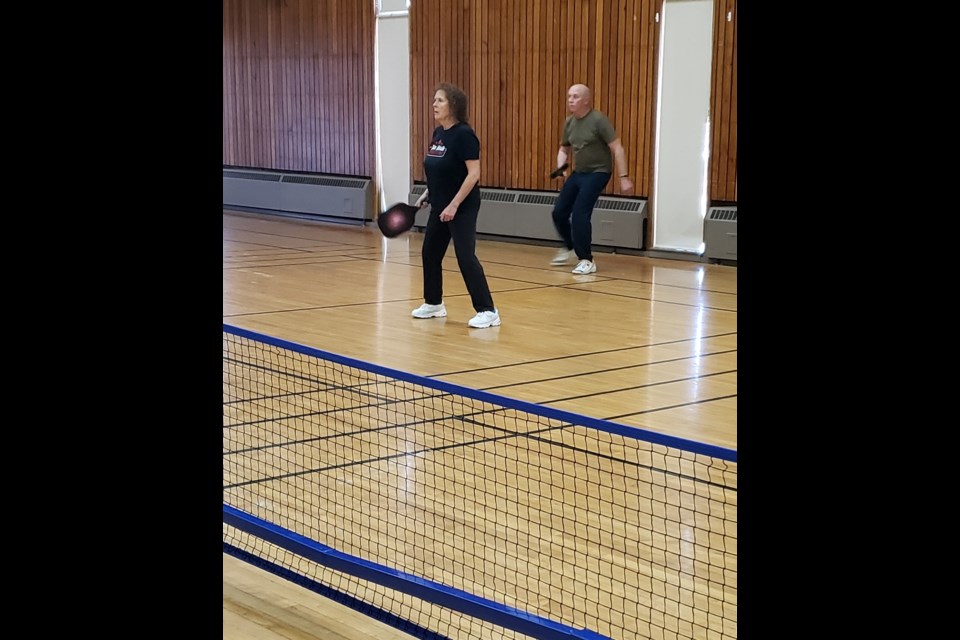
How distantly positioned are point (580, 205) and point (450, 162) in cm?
366

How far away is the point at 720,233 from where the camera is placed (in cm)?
1272

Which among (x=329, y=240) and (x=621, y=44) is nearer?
(x=621, y=44)

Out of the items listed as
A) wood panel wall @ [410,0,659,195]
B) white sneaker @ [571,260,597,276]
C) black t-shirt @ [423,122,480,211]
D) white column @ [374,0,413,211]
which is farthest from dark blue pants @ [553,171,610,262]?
white column @ [374,0,413,211]

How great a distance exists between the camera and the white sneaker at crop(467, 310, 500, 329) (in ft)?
28.2

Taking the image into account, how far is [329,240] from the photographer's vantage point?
15.5 metres

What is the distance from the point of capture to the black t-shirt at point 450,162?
316 inches

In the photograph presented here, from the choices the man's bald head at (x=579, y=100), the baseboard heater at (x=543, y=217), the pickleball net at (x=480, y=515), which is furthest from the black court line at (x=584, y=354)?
the baseboard heater at (x=543, y=217)

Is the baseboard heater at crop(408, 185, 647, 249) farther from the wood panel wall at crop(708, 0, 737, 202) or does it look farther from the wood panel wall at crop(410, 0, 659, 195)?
the wood panel wall at crop(708, 0, 737, 202)
